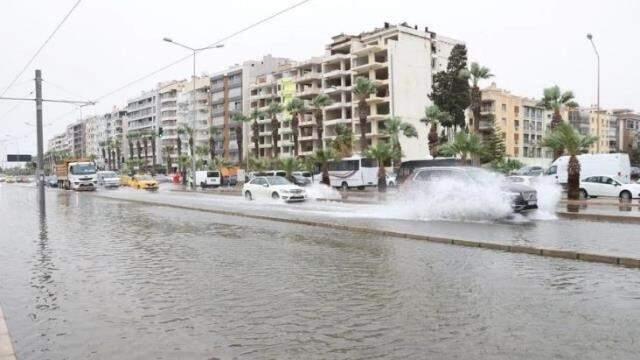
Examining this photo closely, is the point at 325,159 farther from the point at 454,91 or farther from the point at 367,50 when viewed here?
the point at 367,50

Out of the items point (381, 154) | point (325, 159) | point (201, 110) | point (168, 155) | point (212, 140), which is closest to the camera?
point (381, 154)

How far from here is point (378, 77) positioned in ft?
285

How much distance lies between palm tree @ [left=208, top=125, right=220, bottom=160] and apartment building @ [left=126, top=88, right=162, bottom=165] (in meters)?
31.2

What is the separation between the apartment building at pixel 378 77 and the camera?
277 feet

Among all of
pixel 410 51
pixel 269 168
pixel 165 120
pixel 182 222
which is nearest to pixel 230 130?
pixel 165 120

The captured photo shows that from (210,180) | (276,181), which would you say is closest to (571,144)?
(276,181)

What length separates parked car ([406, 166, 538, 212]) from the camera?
19.1 m

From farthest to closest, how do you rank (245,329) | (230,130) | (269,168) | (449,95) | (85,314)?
Answer: (230,130)
(449,95)
(269,168)
(85,314)
(245,329)

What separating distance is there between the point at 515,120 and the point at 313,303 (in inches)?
4079

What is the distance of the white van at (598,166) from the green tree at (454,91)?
108 feet

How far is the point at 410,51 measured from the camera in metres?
86.4

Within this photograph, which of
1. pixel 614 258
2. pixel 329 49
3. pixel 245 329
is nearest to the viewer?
pixel 245 329

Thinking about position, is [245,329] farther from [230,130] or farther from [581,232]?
[230,130]

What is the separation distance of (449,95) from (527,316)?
68.7 metres
